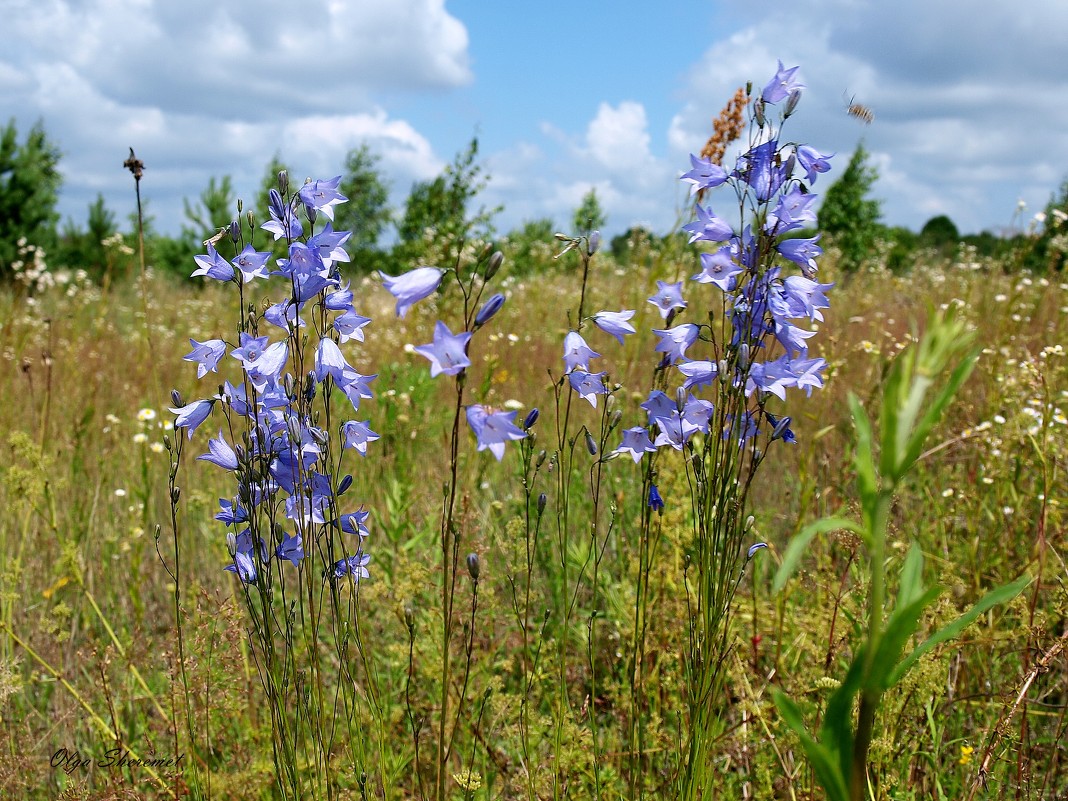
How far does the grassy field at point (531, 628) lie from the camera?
198cm

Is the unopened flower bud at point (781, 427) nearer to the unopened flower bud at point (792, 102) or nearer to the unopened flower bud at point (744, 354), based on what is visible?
the unopened flower bud at point (744, 354)

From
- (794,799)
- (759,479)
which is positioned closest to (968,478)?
(759,479)

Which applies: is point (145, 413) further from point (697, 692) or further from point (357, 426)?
point (697, 692)

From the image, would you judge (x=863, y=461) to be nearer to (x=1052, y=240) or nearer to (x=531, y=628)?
(x=531, y=628)

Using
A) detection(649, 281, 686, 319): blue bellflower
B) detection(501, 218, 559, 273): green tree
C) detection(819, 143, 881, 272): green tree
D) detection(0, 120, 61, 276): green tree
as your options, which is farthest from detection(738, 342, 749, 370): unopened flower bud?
detection(819, 143, 881, 272): green tree

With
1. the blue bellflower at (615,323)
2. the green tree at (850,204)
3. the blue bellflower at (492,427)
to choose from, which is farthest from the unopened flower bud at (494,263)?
the green tree at (850,204)

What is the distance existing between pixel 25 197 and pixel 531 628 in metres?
17.2

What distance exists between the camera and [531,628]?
2.90 meters

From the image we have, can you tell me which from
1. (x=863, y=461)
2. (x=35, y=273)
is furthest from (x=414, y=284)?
(x=35, y=273)

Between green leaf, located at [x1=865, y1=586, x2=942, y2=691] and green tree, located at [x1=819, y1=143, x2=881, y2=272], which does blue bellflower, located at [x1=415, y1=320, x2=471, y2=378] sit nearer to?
green leaf, located at [x1=865, y1=586, x2=942, y2=691]

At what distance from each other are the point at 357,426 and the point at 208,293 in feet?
38.9

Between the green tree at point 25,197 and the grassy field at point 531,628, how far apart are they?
13.4 meters

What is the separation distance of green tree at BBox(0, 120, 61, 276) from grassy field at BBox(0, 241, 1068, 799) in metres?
13.4

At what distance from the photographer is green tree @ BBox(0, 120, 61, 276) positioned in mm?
15430
